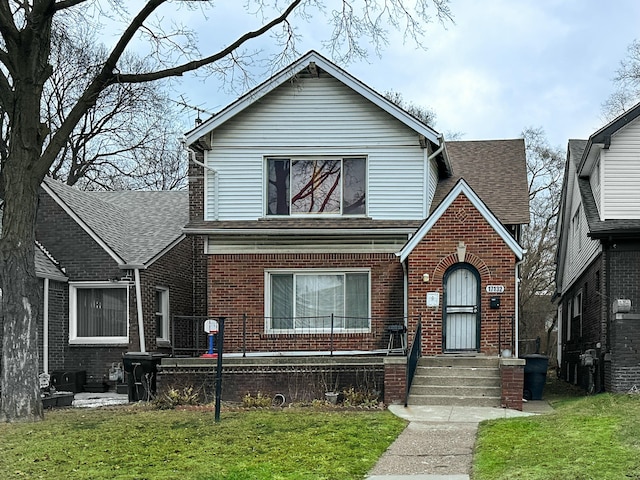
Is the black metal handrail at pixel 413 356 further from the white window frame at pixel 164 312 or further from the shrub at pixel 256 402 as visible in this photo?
the white window frame at pixel 164 312

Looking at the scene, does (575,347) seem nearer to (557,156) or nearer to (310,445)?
(310,445)

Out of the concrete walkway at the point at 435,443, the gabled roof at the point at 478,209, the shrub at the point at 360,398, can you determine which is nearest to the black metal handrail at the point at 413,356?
the concrete walkway at the point at 435,443

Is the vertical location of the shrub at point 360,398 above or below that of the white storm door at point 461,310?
below

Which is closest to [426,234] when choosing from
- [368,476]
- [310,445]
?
[310,445]

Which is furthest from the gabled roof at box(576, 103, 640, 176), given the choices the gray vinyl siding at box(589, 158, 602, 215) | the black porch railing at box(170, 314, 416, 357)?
the black porch railing at box(170, 314, 416, 357)

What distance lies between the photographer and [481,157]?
24594mm

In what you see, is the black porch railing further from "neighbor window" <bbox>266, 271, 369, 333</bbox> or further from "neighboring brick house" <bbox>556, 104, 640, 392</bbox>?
"neighboring brick house" <bbox>556, 104, 640, 392</bbox>

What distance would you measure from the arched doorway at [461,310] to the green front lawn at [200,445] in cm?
406

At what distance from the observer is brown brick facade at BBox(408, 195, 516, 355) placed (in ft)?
57.0

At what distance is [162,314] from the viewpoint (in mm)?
22203

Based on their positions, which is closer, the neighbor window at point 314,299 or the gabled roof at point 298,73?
the gabled roof at point 298,73

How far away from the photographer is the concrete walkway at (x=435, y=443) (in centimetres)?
942

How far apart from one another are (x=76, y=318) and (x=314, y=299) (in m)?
6.32

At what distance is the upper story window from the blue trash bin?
5.47 metres
